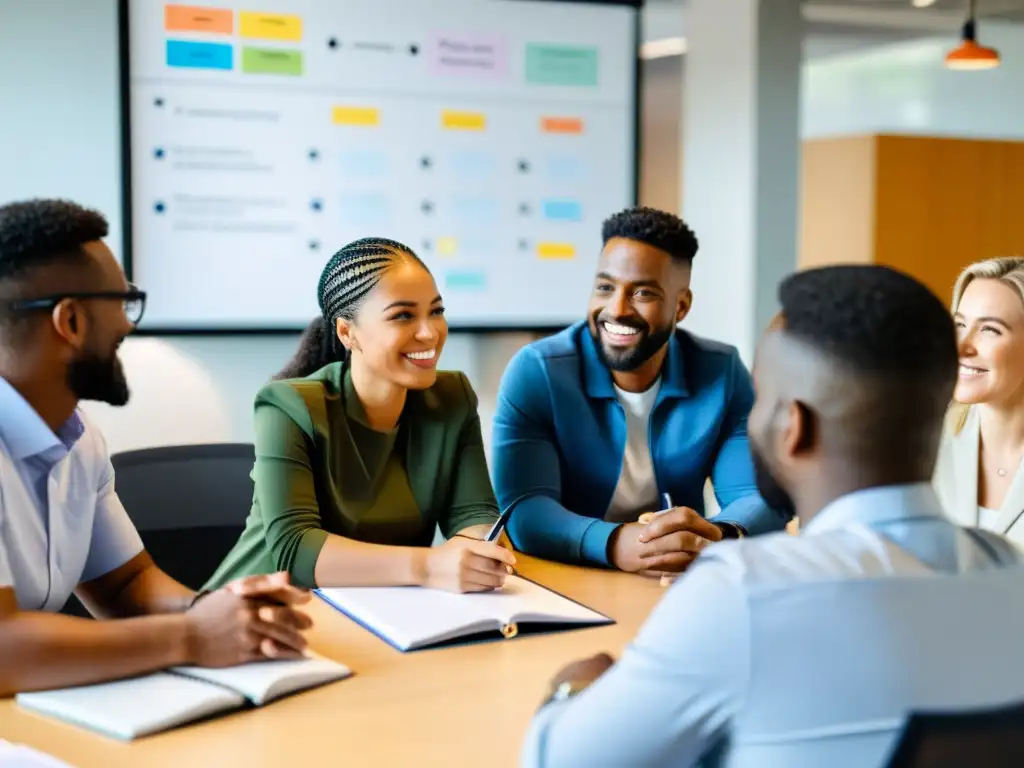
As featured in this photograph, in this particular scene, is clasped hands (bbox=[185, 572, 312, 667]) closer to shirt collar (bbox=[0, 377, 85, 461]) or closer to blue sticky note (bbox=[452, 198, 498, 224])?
shirt collar (bbox=[0, 377, 85, 461])

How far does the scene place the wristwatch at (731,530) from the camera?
7.05 ft

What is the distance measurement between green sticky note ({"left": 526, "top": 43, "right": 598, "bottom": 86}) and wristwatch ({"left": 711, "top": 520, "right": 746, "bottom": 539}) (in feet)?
6.72

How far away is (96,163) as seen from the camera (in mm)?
3260

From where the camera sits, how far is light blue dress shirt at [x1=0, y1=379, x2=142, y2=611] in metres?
1.51

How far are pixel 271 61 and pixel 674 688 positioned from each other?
2.89m

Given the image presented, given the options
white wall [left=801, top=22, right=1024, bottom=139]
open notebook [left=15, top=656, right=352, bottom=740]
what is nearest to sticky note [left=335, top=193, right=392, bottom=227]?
open notebook [left=15, top=656, right=352, bottom=740]

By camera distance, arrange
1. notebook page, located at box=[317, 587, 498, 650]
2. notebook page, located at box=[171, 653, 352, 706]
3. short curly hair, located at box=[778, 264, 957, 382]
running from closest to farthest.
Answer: short curly hair, located at box=[778, 264, 957, 382] → notebook page, located at box=[171, 653, 352, 706] → notebook page, located at box=[317, 587, 498, 650]

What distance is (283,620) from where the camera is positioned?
150 cm

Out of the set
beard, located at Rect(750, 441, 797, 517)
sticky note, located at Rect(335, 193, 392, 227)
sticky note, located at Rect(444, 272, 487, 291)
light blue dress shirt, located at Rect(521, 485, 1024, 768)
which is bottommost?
light blue dress shirt, located at Rect(521, 485, 1024, 768)

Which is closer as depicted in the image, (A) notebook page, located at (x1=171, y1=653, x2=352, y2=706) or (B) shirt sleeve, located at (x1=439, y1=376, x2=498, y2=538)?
(A) notebook page, located at (x1=171, y1=653, x2=352, y2=706)

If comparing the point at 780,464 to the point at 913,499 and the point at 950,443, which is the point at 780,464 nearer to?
the point at 913,499

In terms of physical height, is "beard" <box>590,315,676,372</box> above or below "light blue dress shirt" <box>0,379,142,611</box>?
above

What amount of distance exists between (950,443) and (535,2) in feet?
7.21

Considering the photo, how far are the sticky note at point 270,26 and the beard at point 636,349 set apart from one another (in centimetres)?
163
